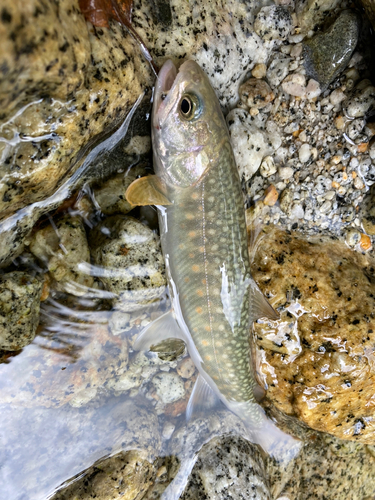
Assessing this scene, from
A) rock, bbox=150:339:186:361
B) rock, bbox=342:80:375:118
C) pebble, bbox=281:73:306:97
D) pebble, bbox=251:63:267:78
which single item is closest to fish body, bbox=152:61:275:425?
rock, bbox=150:339:186:361

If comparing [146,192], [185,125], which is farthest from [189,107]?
[146,192]

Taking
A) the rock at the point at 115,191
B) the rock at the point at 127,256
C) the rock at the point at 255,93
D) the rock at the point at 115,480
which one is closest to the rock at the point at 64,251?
the rock at the point at 127,256

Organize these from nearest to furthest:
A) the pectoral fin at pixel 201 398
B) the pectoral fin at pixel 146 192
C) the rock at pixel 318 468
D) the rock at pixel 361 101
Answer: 1. the pectoral fin at pixel 146 192
2. the rock at pixel 361 101
3. the pectoral fin at pixel 201 398
4. the rock at pixel 318 468

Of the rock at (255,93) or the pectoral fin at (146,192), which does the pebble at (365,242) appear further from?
the pectoral fin at (146,192)

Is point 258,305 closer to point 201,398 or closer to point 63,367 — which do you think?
point 201,398

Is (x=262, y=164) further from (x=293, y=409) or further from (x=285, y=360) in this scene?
(x=293, y=409)

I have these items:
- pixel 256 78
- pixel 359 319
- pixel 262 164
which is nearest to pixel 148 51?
pixel 256 78
